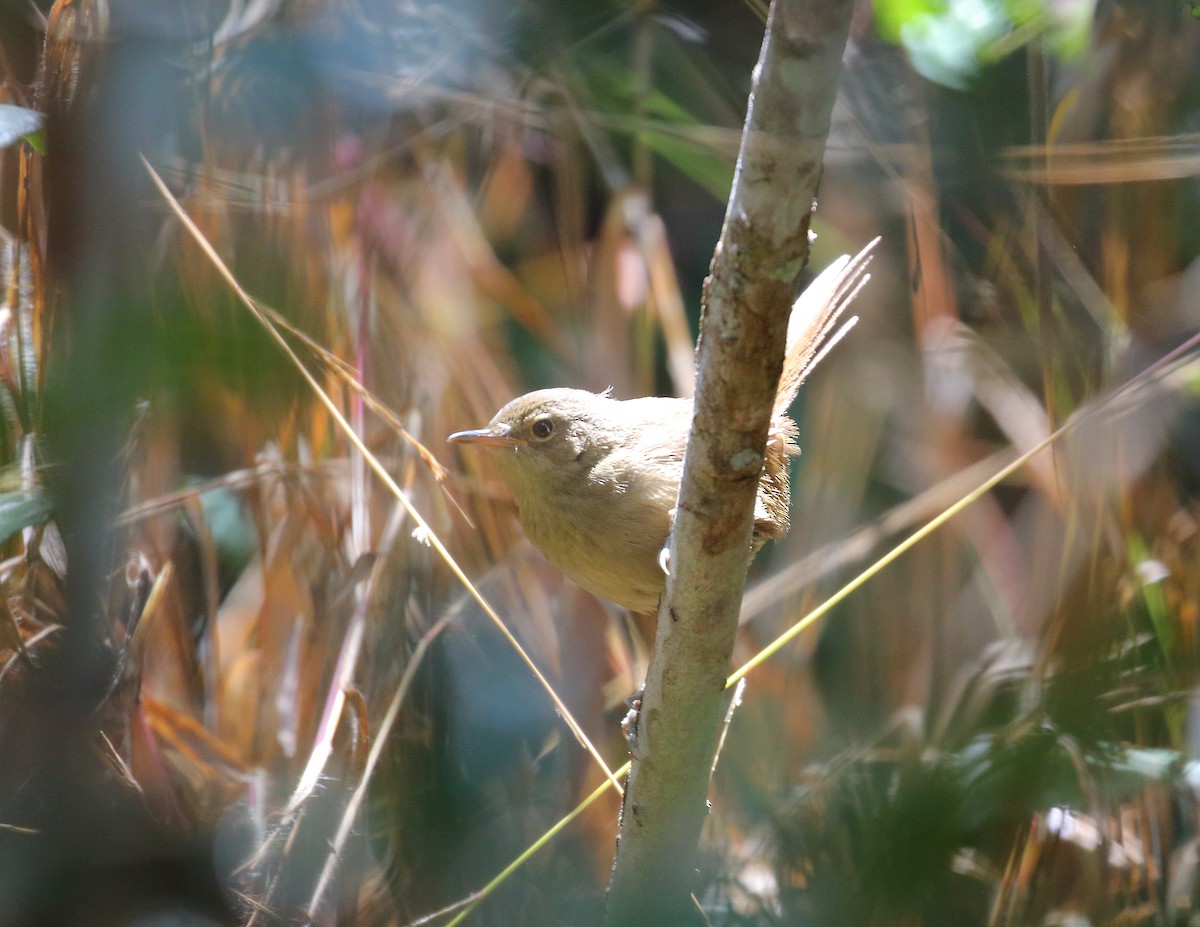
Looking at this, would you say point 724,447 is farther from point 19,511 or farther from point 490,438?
point 490,438

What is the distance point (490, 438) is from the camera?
283 centimetres

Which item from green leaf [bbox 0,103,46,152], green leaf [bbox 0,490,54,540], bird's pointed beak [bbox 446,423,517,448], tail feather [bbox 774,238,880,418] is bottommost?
bird's pointed beak [bbox 446,423,517,448]

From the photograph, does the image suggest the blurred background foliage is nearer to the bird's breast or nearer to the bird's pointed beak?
the bird's pointed beak

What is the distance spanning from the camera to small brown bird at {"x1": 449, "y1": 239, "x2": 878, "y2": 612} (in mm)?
2521

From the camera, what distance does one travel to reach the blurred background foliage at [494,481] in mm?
1456

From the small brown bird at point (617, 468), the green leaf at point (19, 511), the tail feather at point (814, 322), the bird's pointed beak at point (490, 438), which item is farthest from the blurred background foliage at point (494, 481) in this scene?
the tail feather at point (814, 322)

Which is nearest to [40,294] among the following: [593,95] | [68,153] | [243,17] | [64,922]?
[68,153]

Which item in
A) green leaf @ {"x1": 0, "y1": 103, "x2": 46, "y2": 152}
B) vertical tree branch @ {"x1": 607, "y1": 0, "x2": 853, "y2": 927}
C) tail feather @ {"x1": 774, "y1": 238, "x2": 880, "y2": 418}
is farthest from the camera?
tail feather @ {"x1": 774, "y1": 238, "x2": 880, "y2": 418}

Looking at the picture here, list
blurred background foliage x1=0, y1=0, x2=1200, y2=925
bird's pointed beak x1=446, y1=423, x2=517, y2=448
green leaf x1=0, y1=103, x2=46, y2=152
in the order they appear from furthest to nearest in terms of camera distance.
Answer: bird's pointed beak x1=446, y1=423, x2=517, y2=448 → green leaf x1=0, y1=103, x2=46, y2=152 → blurred background foliage x1=0, y1=0, x2=1200, y2=925

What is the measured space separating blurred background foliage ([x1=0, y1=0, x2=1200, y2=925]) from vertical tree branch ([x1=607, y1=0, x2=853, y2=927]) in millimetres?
156

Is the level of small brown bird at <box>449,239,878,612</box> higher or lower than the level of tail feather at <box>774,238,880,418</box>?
lower

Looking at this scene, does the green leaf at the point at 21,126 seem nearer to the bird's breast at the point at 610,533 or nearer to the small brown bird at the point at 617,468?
the small brown bird at the point at 617,468

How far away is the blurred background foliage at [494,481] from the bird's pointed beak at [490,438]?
14cm

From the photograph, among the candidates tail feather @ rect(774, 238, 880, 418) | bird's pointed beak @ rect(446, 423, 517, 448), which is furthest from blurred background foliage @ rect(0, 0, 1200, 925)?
tail feather @ rect(774, 238, 880, 418)
